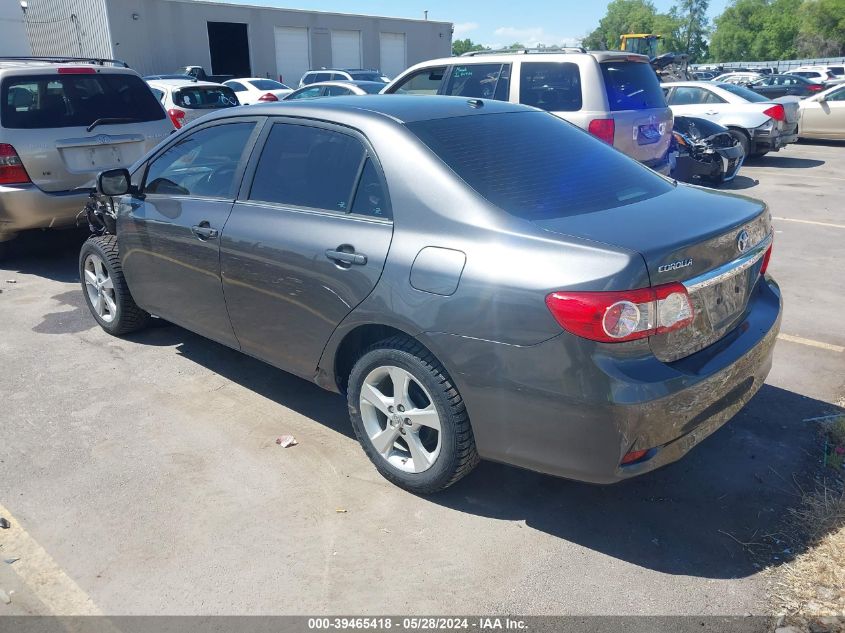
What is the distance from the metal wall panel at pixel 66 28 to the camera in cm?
3108

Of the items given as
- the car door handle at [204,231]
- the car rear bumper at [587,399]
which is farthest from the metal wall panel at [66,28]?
the car rear bumper at [587,399]

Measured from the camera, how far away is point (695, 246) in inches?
111

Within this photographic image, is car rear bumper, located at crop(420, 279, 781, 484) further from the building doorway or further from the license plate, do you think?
the building doorway

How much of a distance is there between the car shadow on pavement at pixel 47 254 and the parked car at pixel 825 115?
16.8m

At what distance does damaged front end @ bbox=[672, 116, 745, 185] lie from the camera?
36.2 ft

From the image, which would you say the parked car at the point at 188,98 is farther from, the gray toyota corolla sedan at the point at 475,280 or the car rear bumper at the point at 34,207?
the gray toyota corolla sedan at the point at 475,280

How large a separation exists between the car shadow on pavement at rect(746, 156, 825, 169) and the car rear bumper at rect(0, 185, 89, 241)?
13.0 meters

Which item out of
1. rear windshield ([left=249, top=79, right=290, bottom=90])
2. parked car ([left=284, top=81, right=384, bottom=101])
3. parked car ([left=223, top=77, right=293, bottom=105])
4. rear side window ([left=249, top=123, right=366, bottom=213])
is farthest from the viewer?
rear windshield ([left=249, top=79, right=290, bottom=90])

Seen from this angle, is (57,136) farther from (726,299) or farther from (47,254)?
(726,299)

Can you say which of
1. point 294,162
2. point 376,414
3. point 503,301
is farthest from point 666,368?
point 294,162

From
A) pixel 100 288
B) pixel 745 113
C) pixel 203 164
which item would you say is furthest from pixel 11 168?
pixel 745 113

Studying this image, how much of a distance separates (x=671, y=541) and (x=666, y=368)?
84 cm

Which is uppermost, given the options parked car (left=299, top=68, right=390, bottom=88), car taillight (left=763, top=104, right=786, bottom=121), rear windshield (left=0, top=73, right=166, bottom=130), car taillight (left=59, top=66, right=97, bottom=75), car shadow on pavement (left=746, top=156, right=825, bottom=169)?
car taillight (left=59, top=66, right=97, bottom=75)

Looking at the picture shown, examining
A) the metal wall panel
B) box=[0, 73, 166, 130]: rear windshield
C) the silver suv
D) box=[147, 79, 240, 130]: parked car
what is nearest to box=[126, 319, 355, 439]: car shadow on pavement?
box=[0, 73, 166, 130]: rear windshield
